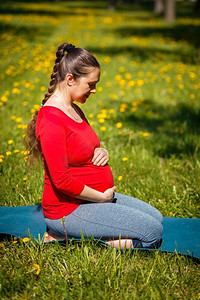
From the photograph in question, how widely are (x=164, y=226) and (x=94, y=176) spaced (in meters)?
0.75

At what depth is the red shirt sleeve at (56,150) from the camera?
6.20ft

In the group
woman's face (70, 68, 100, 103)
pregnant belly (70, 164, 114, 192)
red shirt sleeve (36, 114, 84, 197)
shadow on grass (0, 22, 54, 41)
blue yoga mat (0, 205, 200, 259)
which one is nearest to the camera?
red shirt sleeve (36, 114, 84, 197)

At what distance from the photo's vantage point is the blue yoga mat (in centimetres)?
227

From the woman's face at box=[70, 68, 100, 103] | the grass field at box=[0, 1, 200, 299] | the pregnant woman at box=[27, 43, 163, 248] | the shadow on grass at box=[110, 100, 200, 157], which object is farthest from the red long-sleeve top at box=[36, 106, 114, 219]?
the shadow on grass at box=[110, 100, 200, 157]

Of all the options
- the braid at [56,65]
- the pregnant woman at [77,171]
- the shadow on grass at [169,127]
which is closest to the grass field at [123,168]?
the shadow on grass at [169,127]

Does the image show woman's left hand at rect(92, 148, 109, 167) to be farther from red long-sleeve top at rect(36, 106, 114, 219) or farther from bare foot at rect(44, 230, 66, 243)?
bare foot at rect(44, 230, 66, 243)

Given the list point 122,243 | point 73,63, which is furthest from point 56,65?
point 122,243

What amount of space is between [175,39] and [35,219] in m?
11.4

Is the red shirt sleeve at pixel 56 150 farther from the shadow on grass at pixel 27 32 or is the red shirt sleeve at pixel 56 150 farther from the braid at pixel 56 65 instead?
the shadow on grass at pixel 27 32

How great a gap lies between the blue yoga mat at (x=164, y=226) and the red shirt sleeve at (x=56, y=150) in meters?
0.48

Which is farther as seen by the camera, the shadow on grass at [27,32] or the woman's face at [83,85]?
the shadow on grass at [27,32]

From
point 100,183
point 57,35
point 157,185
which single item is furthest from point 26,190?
point 57,35

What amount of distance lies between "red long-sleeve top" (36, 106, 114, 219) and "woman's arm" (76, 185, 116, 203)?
39mm

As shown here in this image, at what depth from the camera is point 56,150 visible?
6.23 ft
